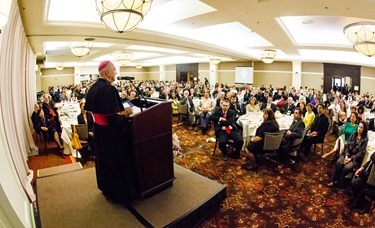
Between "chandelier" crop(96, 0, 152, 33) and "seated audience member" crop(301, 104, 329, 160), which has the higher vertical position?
"chandelier" crop(96, 0, 152, 33)

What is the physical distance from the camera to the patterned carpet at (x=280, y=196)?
11.4 feet

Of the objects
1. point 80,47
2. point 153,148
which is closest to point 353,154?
point 153,148

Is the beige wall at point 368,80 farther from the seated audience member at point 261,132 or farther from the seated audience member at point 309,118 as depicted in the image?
the seated audience member at point 261,132

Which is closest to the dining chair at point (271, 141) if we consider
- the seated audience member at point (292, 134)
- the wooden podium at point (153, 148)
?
the seated audience member at point (292, 134)

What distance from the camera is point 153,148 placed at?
10.4 ft

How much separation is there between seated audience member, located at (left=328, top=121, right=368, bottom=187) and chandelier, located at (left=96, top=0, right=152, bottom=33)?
431 centimetres

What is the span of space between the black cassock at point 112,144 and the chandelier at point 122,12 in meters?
1.74

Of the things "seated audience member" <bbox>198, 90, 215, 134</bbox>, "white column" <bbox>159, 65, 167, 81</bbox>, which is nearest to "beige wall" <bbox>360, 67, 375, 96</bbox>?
"seated audience member" <bbox>198, 90, 215, 134</bbox>

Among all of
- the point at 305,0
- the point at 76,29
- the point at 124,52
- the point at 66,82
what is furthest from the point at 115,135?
the point at 66,82

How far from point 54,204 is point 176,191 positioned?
157 cm

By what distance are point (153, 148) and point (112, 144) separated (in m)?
0.53

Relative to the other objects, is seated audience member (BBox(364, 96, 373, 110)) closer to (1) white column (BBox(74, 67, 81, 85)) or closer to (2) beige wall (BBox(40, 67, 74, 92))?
(1) white column (BBox(74, 67, 81, 85))

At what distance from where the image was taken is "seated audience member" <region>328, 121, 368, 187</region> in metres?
4.21

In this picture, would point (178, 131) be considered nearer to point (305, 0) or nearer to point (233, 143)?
point (233, 143)
